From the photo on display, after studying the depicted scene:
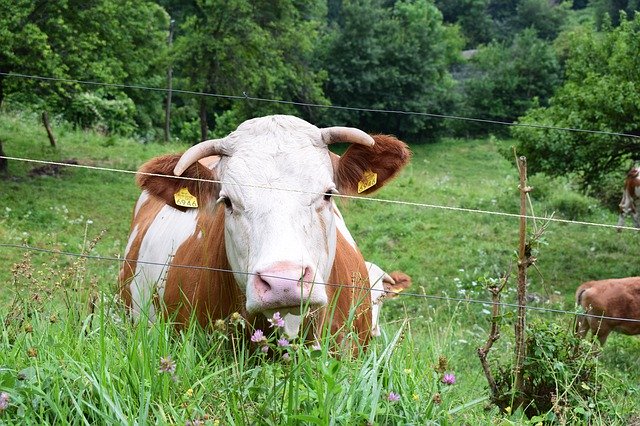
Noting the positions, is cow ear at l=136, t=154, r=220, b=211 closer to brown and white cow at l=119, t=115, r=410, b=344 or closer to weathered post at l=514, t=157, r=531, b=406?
brown and white cow at l=119, t=115, r=410, b=344

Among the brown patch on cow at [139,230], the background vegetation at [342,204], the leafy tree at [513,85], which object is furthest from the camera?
the leafy tree at [513,85]

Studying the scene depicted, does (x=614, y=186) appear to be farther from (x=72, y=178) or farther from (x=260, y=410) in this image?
(x=260, y=410)

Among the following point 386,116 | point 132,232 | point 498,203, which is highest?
point 132,232

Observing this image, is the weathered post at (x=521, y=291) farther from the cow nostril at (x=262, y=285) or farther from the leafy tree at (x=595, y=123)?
the leafy tree at (x=595, y=123)

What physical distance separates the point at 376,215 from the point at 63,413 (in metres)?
15.0

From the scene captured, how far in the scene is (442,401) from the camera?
313cm

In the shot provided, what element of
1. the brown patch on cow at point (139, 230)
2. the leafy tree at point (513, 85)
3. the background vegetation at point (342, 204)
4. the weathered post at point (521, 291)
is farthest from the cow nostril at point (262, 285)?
the leafy tree at point (513, 85)

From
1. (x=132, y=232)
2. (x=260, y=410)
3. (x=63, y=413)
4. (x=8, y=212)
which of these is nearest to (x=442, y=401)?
(x=260, y=410)

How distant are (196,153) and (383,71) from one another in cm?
4239

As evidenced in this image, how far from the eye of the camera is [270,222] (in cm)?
386

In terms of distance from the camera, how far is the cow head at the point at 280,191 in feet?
11.6

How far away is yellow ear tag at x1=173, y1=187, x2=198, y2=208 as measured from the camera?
4.65 m

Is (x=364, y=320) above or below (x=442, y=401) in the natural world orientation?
below

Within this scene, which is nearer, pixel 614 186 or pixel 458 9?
pixel 614 186
